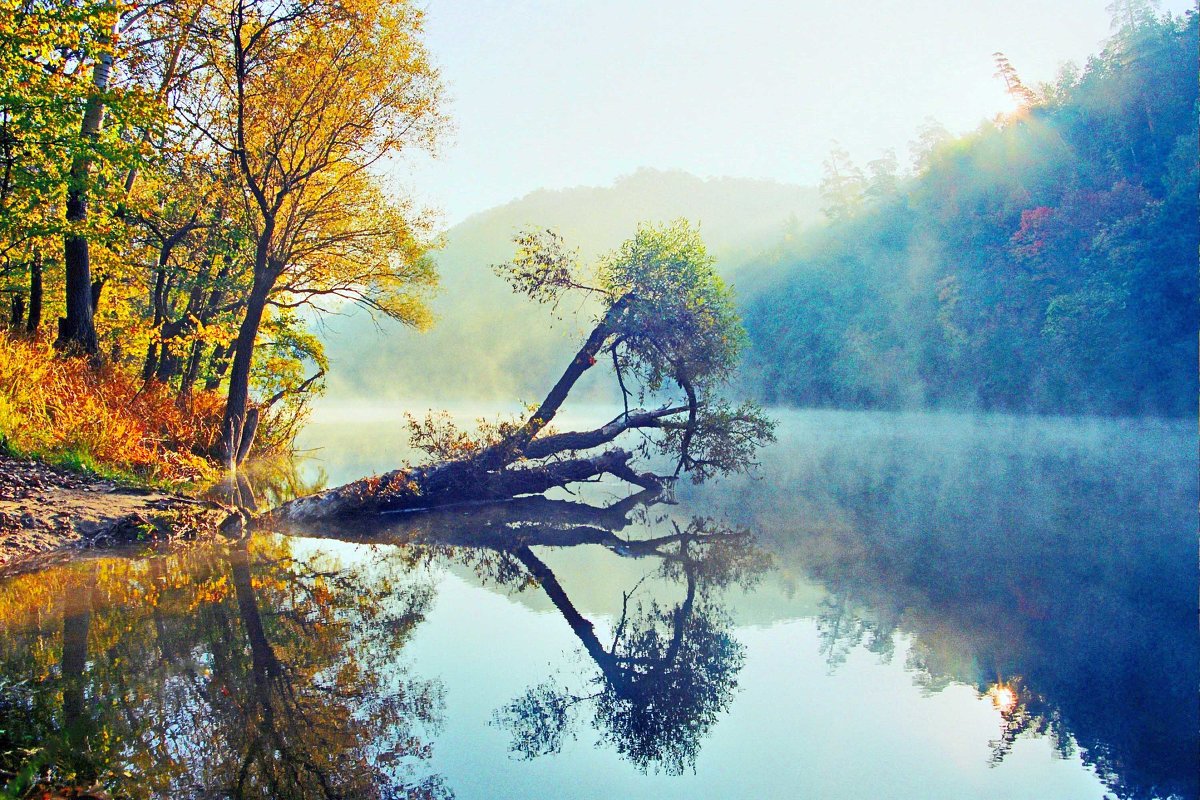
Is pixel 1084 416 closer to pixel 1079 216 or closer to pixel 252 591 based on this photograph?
pixel 1079 216

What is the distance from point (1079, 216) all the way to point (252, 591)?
50.9 m

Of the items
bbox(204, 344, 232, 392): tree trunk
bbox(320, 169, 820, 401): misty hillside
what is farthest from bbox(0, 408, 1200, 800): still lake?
bbox(320, 169, 820, 401): misty hillside

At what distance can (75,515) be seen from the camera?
9.91 meters

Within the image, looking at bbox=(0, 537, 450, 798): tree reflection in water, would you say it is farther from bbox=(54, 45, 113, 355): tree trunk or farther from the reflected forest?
bbox=(54, 45, 113, 355): tree trunk

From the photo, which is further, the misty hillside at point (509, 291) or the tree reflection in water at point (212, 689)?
the misty hillside at point (509, 291)

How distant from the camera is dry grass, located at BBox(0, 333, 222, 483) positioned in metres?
11.4

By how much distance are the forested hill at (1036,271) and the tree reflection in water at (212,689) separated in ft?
144

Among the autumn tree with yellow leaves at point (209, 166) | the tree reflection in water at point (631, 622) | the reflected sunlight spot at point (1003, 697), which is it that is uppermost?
the autumn tree with yellow leaves at point (209, 166)

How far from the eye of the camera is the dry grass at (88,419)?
11383 millimetres

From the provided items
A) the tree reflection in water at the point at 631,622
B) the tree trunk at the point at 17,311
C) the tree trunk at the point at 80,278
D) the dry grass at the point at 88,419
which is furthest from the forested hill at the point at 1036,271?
the tree trunk at the point at 17,311

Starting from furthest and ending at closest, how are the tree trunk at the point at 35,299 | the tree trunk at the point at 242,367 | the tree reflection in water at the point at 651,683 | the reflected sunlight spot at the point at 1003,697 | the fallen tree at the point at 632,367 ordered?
the tree trunk at the point at 35,299 < the fallen tree at the point at 632,367 < the tree trunk at the point at 242,367 < the reflected sunlight spot at the point at 1003,697 < the tree reflection in water at the point at 651,683

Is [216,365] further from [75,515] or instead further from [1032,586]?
[1032,586]

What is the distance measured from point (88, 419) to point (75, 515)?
10.7ft

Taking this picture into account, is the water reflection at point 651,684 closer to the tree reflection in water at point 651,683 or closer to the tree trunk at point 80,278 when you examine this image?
the tree reflection in water at point 651,683
